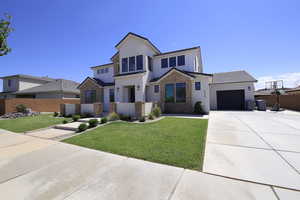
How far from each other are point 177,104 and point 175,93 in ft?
4.06

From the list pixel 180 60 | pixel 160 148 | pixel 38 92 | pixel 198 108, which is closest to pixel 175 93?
pixel 198 108

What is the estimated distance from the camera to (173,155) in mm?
4031

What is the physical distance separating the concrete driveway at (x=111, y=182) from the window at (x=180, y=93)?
11.0 metres

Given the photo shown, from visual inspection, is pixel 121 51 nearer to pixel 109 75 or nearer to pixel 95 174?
pixel 109 75

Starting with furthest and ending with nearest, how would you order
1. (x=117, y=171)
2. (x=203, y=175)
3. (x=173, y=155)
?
1. (x=173, y=155)
2. (x=117, y=171)
3. (x=203, y=175)

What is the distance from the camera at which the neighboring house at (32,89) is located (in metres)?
24.0

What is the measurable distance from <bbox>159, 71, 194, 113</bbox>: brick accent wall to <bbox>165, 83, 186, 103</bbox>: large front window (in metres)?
0.35

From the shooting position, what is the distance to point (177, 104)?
46.6ft

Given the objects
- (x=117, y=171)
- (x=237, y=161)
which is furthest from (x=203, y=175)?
(x=117, y=171)

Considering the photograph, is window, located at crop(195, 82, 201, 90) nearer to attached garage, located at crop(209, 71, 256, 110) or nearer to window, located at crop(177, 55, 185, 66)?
window, located at crop(177, 55, 185, 66)

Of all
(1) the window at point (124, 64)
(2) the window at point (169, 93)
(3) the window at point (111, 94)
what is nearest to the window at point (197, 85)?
(2) the window at point (169, 93)

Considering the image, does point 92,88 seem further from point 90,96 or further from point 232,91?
point 232,91

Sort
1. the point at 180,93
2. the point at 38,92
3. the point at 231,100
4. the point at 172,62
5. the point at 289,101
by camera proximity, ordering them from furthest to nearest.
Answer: the point at 38,92
the point at 231,100
the point at 289,101
the point at 172,62
the point at 180,93

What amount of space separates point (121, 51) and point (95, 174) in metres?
15.8
